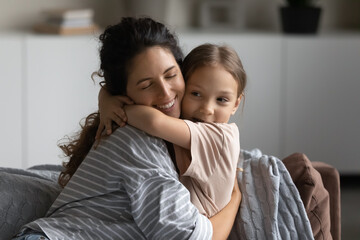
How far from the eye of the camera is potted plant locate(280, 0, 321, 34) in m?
3.83

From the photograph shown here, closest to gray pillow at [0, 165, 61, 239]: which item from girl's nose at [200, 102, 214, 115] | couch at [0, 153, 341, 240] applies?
couch at [0, 153, 341, 240]

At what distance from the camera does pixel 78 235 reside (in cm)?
160

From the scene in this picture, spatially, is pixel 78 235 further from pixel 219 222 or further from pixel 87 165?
pixel 219 222

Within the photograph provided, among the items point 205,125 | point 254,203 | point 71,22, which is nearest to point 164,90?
point 205,125

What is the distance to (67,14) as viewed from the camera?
3.70 meters

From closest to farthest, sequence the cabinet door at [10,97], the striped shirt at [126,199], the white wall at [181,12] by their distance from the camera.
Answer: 1. the striped shirt at [126,199]
2. the cabinet door at [10,97]
3. the white wall at [181,12]

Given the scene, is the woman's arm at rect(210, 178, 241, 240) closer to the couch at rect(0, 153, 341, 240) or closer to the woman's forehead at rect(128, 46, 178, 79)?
the couch at rect(0, 153, 341, 240)

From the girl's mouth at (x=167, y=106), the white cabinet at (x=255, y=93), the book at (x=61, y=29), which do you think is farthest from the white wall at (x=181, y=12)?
the girl's mouth at (x=167, y=106)

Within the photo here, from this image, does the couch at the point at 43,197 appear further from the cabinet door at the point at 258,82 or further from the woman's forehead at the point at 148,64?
the cabinet door at the point at 258,82

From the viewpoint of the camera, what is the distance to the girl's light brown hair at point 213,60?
5.77 ft

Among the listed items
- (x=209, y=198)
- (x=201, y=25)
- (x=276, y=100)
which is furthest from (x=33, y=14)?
(x=209, y=198)

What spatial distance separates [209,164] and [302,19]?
2356 mm

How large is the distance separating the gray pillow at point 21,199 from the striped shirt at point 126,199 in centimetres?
16

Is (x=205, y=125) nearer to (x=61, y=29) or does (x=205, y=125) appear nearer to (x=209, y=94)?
(x=209, y=94)
